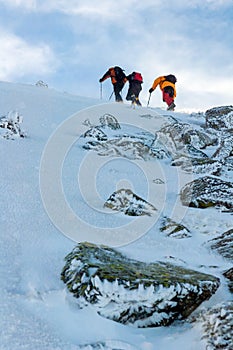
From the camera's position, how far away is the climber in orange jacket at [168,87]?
15.5 metres

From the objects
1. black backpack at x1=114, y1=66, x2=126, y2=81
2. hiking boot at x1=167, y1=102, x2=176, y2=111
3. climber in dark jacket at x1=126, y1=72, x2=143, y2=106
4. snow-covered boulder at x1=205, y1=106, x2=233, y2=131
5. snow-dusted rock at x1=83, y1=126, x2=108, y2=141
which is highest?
black backpack at x1=114, y1=66, x2=126, y2=81

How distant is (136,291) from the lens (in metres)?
2.56

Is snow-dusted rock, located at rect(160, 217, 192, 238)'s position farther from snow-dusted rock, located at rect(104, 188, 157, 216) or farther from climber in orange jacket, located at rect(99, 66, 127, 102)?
climber in orange jacket, located at rect(99, 66, 127, 102)

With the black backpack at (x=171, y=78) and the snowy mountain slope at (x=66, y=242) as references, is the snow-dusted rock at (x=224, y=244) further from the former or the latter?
the black backpack at (x=171, y=78)

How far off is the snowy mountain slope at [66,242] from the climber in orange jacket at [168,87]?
23.6 feet

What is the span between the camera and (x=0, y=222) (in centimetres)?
386

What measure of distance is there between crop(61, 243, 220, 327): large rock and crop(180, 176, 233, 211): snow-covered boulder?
316 centimetres

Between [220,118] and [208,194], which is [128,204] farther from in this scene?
[220,118]

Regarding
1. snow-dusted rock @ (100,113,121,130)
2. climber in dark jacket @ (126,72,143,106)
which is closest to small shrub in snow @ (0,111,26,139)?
snow-dusted rock @ (100,113,121,130)

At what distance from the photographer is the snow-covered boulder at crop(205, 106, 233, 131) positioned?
12141 mm

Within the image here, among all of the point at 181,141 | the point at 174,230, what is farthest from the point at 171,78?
the point at 174,230

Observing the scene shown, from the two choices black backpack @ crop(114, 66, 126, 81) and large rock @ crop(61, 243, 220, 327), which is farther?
black backpack @ crop(114, 66, 126, 81)

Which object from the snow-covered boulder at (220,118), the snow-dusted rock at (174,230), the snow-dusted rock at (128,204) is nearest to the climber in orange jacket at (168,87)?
the snow-covered boulder at (220,118)

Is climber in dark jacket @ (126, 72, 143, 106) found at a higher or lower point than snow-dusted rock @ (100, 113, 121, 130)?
higher
